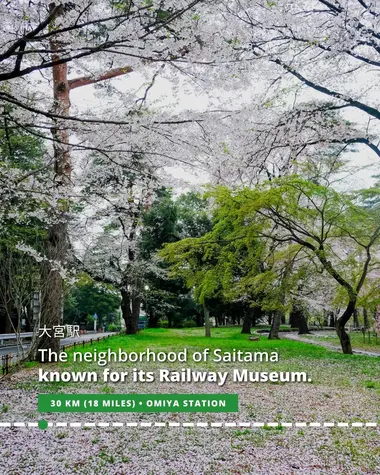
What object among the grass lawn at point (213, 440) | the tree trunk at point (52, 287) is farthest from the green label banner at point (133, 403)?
the tree trunk at point (52, 287)

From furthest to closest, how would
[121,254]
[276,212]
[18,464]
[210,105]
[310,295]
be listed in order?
1. [310,295]
2. [121,254]
3. [276,212]
4. [210,105]
5. [18,464]

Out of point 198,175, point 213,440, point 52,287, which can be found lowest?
point 213,440

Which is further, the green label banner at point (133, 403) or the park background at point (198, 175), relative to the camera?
the green label banner at point (133, 403)

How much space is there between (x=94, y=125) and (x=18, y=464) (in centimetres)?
334

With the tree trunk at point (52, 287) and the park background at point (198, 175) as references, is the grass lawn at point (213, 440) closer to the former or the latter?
the park background at point (198, 175)

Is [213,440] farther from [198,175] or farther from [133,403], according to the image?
[198,175]

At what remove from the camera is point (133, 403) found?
464 centimetres

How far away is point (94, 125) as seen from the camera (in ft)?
14.5

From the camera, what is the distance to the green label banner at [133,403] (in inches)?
176

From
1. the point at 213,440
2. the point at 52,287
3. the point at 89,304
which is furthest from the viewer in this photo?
the point at 89,304

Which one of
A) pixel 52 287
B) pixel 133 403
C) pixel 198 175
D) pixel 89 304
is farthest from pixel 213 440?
pixel 89 304

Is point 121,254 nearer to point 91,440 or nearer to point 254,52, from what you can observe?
point 254,52

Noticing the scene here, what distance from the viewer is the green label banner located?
4469 millimetres

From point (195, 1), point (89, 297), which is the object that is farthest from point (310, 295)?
point (89, 297)
